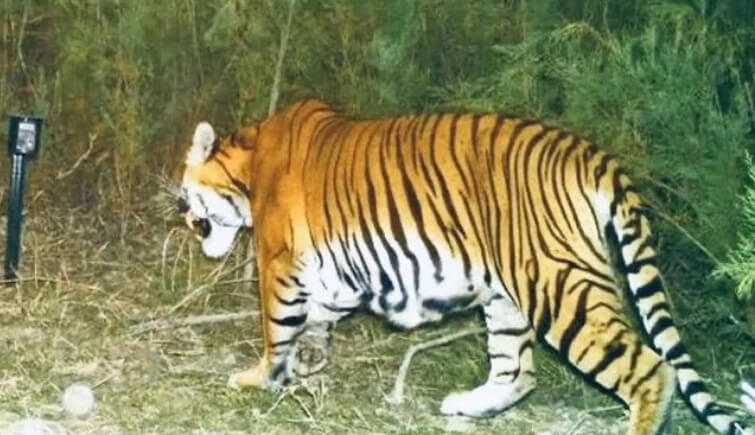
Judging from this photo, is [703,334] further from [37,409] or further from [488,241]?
[37,409]

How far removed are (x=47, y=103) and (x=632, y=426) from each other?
4086 mm

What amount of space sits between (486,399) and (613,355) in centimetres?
70

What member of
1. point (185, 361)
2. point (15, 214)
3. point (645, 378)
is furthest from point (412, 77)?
point (645, 378)

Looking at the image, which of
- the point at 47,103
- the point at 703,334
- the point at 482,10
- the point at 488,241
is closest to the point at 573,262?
the point at 488,241

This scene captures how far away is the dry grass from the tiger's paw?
5cm

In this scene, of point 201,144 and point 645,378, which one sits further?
point 201,144

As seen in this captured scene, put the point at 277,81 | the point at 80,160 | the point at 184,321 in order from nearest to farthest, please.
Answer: the point at 184,321 < the point at 277,81 < the point at 80,160

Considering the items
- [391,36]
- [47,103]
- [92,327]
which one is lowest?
[92,327]

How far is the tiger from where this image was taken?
15.7 ft

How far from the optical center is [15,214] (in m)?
6.58

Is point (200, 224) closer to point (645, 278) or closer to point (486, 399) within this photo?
point (486, 399)

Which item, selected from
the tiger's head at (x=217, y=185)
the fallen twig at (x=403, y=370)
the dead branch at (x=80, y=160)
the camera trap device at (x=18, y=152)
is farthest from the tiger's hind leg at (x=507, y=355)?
the dead branch at (x=80, y=160)

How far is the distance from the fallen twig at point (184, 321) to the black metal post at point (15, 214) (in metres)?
0.80

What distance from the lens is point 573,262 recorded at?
484cm
